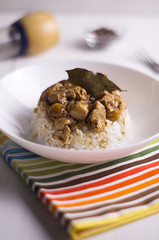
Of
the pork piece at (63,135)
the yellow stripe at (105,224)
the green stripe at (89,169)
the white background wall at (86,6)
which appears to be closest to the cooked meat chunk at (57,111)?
the pork piece at (63,135)

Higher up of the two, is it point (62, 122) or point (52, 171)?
point (62, 122)

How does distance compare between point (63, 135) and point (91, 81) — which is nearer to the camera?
point (63, 135)

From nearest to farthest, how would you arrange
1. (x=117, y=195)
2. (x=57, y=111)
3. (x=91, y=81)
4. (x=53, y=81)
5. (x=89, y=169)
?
(x=117, y=195)
(x=89, y=169)
(x=57, y=111)
(x=91, y=81)
(x=53, y=81)

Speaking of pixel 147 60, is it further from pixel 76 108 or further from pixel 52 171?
pixel 52 171

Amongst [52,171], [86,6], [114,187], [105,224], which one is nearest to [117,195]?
[114,187]

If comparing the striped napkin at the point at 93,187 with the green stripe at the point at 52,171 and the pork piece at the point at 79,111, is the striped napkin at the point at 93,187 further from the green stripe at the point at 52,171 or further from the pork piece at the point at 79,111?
the pork piece at the point at 79,111

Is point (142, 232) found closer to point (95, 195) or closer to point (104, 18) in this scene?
point (95, 195)
